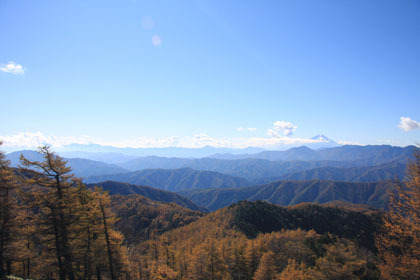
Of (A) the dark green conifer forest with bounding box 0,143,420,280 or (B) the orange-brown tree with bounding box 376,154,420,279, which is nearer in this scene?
(B) the orange-brown tree with bounding box 376,154,420,279

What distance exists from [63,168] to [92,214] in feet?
20.9

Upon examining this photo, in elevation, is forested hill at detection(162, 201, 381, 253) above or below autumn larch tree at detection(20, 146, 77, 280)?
below

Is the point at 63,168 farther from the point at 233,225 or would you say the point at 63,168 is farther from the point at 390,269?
the point at 233,225

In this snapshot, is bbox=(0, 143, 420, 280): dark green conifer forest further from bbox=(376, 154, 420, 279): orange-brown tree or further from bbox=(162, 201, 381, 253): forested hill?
bbox=(162, 201, 381, 253): forested hill

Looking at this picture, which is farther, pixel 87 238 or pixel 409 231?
pixel 87 238

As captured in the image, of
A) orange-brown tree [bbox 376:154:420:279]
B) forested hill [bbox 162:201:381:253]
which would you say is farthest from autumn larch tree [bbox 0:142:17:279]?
forested hill [bbox 162:201:381:253]

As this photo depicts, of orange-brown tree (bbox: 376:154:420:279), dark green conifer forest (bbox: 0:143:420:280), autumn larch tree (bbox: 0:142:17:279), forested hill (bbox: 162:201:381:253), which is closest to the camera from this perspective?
orange-brown tree (bbox: 376:154:420:279)

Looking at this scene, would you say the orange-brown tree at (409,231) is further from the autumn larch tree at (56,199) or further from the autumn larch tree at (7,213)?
the autumn larch tree at (7,213)

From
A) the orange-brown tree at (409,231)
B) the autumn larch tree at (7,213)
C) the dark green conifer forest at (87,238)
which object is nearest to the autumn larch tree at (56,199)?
the dark green conifer forest at (87,238)

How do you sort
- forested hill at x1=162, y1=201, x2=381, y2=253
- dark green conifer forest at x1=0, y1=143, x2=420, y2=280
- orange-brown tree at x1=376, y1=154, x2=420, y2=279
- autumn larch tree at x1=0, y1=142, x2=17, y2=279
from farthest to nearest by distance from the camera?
forested hill at x1=162, y1=201, x2=381, y2=253 → autumn larch tree at x1=0, y1=142, x2=17, y2=279 → dark green conifer forest at x1=0, y1=143, x2=420, y2=280 → orange-brown tree at x1=376, y1=154, x2=420, y2=279

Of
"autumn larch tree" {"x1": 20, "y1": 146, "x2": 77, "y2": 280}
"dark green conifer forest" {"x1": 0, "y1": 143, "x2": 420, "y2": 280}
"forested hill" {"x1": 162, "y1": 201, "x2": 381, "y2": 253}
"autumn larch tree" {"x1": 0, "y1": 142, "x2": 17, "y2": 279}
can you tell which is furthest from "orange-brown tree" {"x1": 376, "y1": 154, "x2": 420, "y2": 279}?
"forested hill" {"x1": 162, "y1": 201, "x2": 381, "y2": 253}

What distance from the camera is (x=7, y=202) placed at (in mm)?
21141

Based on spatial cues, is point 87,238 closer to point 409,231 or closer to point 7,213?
point 7,213

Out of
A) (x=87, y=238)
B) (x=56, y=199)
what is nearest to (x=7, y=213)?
(x=56, y=199)
